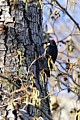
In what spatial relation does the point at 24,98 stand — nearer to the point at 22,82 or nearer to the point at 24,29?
the point at 22,82

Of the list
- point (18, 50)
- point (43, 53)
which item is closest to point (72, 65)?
point (43, 53)

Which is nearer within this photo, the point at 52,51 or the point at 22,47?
the point at 22,47

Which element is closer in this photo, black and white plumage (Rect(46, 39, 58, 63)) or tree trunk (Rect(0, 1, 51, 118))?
tree trunk (Rect(0, 1, 51, 118))

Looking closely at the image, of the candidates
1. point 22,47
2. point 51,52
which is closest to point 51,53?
point 51,52

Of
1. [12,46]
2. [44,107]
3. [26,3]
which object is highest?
[26,3]

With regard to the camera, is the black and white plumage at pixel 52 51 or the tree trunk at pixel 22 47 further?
the black and white plumage at pixel 52 51

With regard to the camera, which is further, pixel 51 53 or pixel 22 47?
pixel 51 53

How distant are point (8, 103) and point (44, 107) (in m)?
0.18

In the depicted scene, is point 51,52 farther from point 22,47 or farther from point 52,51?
point 22,47

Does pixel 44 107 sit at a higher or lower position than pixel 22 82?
lower

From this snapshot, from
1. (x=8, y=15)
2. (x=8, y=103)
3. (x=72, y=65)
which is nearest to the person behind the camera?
(x=8, y=103)

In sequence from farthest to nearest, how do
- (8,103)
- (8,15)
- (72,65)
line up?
1. (72,65)
2. (8,15)
3. (8,103)

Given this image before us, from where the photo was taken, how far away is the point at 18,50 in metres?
1.49

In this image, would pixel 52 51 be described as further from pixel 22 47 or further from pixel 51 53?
pixel 22 47
